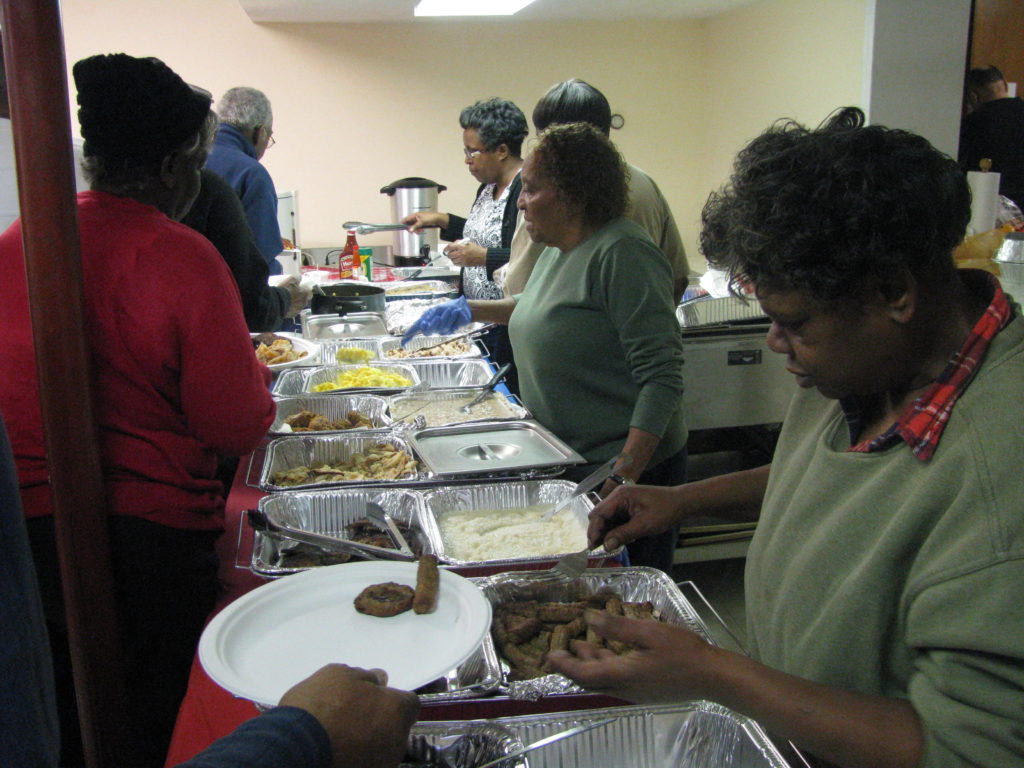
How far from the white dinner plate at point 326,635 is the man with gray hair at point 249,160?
2.10 meters

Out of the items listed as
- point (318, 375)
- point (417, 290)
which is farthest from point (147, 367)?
point (417, 290)

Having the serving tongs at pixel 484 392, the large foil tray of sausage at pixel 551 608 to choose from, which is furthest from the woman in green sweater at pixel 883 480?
the serving tongs at pixel 484 392

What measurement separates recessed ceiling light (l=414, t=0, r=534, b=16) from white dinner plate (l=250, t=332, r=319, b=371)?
7.06 feet

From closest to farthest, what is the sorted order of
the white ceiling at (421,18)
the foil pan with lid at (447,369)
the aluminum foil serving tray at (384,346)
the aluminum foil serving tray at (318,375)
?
the aluminum foil serving tray at (318,375) → the foil pan with lid at (447,369) → the aluminum foil serving tray at (384,346) → the white ceiling at (421,18)

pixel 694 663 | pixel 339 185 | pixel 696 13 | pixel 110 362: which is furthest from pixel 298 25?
pixel 694 663

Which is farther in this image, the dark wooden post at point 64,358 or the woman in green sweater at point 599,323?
the woman in green sweater at point 599,323

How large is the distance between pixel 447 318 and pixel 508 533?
1.11m

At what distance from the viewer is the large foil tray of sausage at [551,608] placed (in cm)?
108

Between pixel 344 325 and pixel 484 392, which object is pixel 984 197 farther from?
pixel 344 325

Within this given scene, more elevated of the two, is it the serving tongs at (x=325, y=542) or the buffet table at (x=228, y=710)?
the serving tongs at (x=325, y=542)

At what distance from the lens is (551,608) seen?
119 centimetres

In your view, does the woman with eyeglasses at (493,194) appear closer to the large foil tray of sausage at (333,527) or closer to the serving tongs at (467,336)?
the serving tongs at (467,336)

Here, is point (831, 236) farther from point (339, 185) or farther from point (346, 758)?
point (339, 185)

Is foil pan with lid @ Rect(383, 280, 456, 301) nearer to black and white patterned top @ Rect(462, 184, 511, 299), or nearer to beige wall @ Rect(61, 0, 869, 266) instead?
black and white patterned top @ Rect(462, 184, 511, 299)
